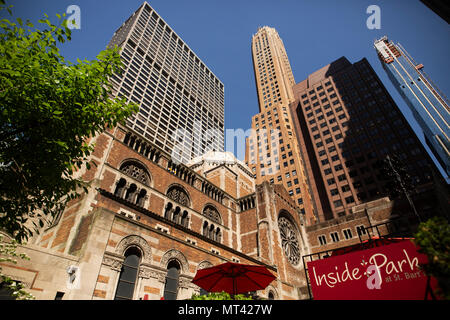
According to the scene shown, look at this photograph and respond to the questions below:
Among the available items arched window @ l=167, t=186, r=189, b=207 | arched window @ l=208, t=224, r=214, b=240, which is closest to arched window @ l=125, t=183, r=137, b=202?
arched window @ l=167, t=186, r=189, b=207

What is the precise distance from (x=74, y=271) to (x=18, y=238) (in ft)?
15.9

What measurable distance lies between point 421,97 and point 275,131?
68040 millimetres

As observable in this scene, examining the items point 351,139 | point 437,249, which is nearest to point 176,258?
point 437,249

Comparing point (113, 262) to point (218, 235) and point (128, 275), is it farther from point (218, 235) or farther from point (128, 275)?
point (218, 235)

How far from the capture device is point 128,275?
14133mm

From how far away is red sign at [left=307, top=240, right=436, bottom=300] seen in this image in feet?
17.9

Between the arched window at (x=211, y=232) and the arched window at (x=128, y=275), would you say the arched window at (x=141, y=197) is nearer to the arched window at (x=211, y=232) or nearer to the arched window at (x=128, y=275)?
the arched window at (x=128, y=275)

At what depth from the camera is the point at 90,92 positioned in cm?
826

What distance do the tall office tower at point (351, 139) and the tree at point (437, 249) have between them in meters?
59.8

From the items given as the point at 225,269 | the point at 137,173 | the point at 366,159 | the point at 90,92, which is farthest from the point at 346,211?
the point at 90,92

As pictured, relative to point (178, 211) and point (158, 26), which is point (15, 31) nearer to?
point (178, 211)

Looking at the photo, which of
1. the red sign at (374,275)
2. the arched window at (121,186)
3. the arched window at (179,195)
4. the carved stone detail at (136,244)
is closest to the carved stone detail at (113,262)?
the carved stone detail at (136,244)

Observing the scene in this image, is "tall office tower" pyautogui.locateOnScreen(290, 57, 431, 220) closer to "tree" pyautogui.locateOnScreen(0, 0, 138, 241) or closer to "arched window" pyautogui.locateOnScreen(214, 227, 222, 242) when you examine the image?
"arched window" pyautogui.locateOnScreen(214, 227, 222, 242)

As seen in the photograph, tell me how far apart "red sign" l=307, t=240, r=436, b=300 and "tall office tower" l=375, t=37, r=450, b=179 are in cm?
10173
